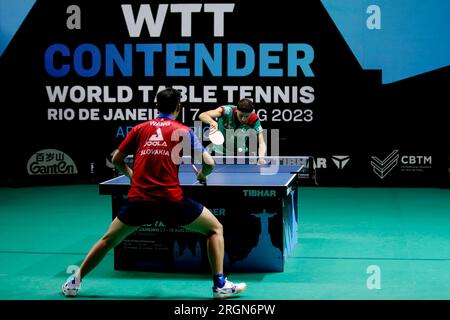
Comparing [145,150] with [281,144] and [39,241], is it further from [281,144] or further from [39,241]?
[281,144]

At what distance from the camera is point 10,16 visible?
13.0 meters

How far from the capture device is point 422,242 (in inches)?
321

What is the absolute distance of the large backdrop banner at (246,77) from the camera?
12.7 m

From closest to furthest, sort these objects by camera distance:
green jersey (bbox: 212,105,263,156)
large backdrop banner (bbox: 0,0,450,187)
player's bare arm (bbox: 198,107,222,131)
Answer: player's bare arm (bbox: 198,107,222,131)
green jersey (bbox: 212,105,263,156)
large backdrop banner (bbox: 0,0,450,187)

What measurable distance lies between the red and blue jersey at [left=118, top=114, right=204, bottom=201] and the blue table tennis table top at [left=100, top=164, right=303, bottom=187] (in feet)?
3.29

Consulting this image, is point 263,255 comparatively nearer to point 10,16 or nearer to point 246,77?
point 246,77

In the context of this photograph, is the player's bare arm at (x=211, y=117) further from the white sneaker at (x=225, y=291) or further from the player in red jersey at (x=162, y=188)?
the white sneaker at (x=225, y=291)

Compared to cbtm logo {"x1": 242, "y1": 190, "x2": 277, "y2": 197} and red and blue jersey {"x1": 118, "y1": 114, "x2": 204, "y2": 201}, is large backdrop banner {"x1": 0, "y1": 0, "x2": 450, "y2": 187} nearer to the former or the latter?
cbtm logo {"x1": 242, "y1": 190, "x2": 277, "y2": 197}

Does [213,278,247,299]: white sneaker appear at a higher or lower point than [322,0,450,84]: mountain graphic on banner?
lower

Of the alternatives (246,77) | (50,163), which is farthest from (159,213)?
(50,163)

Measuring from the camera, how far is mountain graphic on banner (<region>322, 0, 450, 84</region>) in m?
12.6

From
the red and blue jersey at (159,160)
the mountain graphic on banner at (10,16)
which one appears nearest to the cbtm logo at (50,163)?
the mountain graphic on banner at (10,16)

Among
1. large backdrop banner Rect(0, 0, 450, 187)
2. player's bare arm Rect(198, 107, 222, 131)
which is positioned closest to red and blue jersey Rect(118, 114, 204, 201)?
player's bare arm Rect(198, 107, 222, 131)

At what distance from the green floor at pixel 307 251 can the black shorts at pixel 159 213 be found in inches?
26.8
